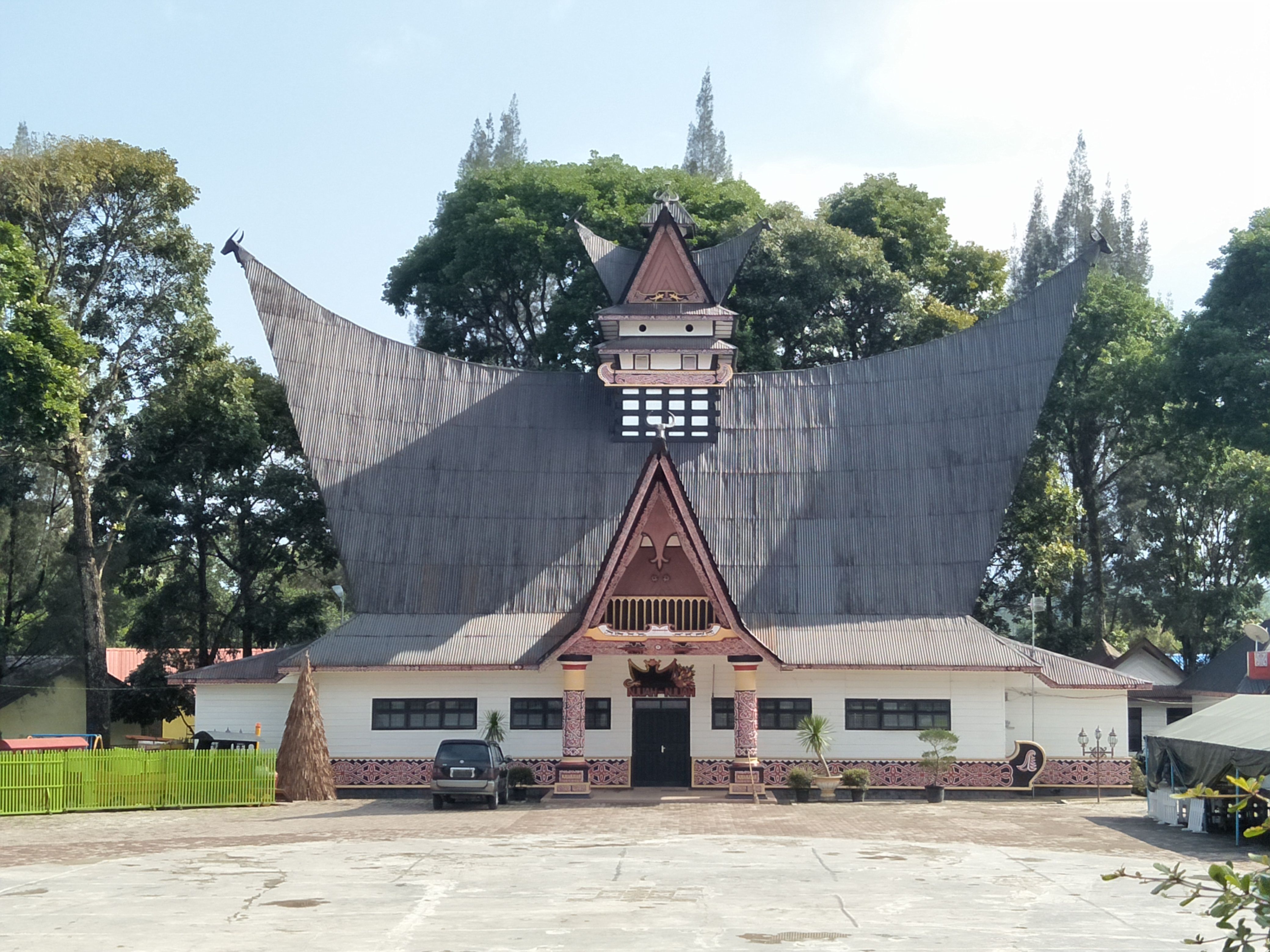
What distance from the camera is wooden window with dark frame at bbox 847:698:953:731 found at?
32.7 metres

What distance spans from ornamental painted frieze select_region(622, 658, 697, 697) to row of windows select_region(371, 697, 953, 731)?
96 centimetres

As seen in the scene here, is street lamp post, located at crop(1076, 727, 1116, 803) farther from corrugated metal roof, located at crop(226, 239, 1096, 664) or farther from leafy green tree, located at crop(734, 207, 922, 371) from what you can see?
leafy green tree, located at crop(734, 207, 922, 371)

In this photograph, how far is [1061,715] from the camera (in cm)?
3338

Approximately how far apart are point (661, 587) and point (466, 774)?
628cm

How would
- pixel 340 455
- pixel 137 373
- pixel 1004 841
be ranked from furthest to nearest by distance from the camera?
pixel 137 373 → pixel 340 455 → pixel 1004 841

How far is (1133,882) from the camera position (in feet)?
59.7

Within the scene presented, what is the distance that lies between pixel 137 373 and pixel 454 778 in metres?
21.2

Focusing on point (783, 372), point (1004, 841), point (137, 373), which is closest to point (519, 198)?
point (137, 373)

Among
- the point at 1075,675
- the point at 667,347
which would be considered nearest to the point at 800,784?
the point at 1075,675

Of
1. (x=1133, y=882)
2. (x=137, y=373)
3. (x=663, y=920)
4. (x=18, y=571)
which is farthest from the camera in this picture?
(x=18, y=571)

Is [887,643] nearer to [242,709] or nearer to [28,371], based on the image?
[242,709]

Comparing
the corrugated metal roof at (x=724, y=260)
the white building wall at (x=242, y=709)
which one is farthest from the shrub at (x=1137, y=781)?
the white building wall at (x=242, y=709)

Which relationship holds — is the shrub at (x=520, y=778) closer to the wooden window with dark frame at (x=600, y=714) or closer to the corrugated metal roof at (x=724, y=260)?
the wooden window with dark frame at (x=600, y=714)

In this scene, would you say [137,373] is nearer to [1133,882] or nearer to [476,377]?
[476,377]
